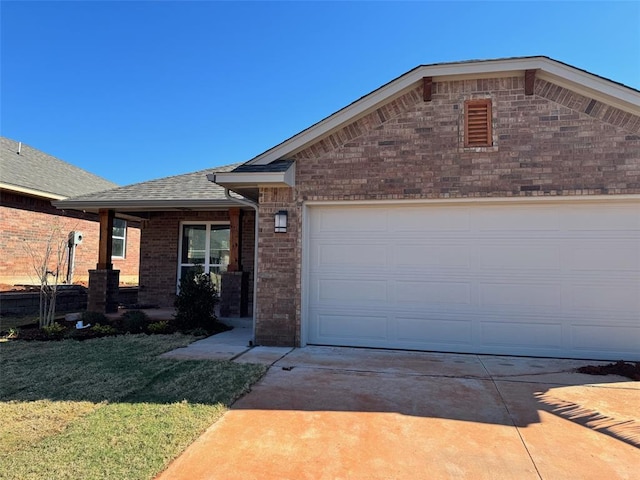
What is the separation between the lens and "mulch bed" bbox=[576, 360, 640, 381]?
17.8 feet

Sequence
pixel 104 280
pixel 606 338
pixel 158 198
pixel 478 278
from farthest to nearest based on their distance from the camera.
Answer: pixel 104 280
pixel 158 198
pixel 478 278
pixel 606 338

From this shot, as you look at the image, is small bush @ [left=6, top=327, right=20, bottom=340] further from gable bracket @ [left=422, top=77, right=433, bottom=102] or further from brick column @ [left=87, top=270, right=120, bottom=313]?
gable bracket @ [left=422, top=77, right=433, bottom=102]

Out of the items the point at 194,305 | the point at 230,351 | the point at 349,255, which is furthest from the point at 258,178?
the point at 194,305

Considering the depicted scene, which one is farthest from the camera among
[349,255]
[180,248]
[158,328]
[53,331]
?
[180,248]

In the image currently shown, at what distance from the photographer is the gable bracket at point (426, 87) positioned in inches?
260

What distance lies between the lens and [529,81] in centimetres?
636

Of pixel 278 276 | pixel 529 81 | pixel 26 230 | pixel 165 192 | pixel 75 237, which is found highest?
pixel 529 81

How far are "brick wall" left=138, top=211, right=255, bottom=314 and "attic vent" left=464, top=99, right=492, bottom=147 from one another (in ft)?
25.1

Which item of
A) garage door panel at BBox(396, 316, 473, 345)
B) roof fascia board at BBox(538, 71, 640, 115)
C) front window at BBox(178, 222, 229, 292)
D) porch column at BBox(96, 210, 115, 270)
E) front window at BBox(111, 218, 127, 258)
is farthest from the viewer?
front window at BBox(111, 218, 127, 258)

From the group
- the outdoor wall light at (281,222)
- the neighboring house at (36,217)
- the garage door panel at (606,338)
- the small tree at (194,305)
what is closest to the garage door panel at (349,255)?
the outdoor wall light at (281,222)

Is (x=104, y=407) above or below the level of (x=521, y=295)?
below

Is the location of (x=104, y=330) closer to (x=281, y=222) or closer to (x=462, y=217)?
(x=281, y=222)

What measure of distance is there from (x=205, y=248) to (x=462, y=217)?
8008 millimetres

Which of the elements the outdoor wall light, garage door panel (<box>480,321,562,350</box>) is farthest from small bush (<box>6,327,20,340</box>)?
garage door panel (<box>480,321,562,350</box>)
